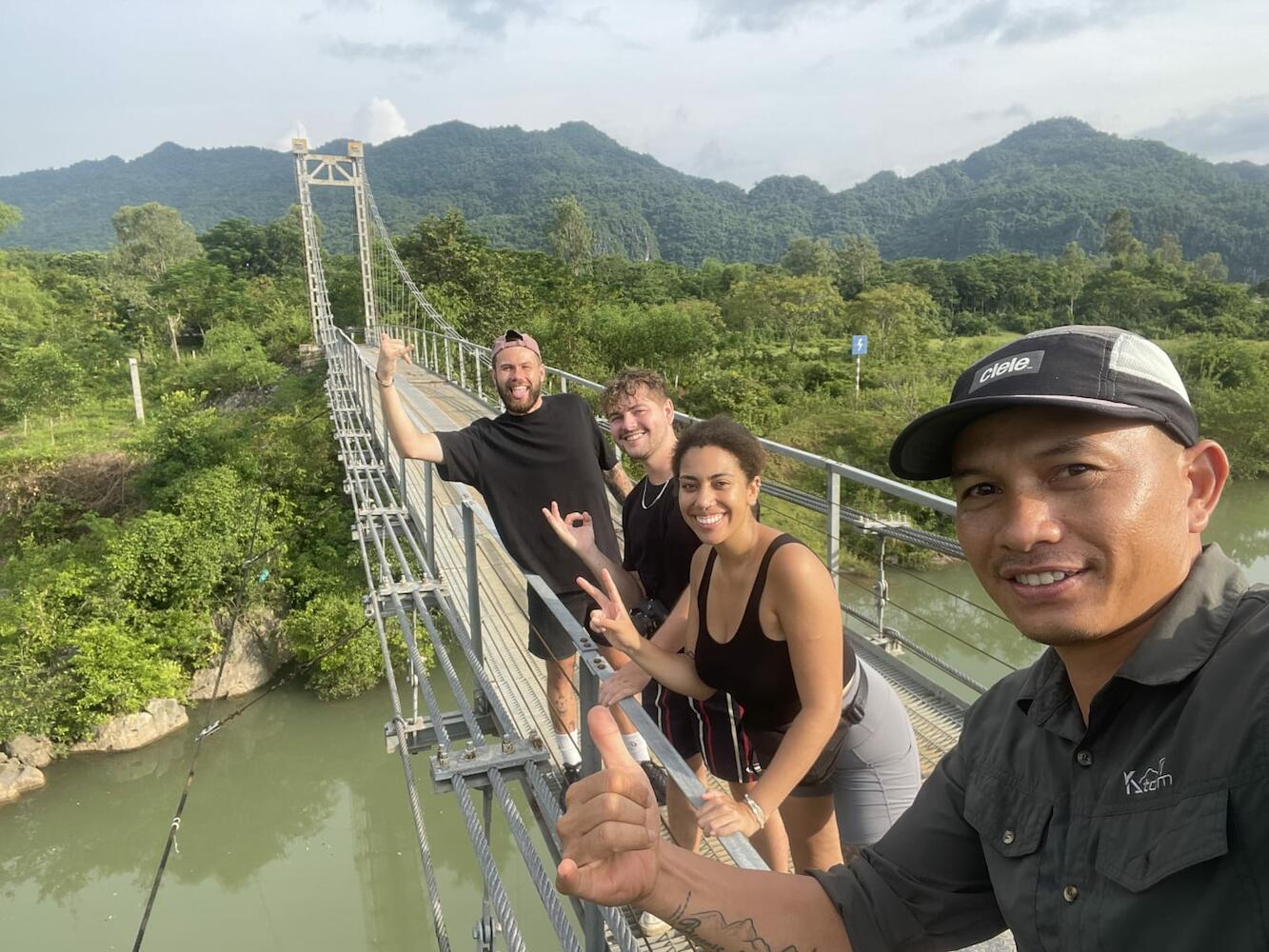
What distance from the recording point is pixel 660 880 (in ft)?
2.43

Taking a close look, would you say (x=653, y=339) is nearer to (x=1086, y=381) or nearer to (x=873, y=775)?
(x=873, y=775)

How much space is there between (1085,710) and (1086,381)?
0.84 ft

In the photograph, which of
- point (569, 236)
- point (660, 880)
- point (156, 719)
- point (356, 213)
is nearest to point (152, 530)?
point (156, 719)

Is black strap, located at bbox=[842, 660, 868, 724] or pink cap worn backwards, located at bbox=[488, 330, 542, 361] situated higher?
pink cap worn backwards, located at bbox=[488, 330, 542, 361]

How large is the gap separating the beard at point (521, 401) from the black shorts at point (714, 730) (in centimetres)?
97

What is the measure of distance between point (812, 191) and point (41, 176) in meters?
180

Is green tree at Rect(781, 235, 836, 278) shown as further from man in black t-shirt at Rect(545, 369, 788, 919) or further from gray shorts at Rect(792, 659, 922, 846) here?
gray shorts at Rect(792, 659, 922, 846)

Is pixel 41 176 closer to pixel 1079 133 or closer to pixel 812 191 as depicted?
pixel 812 191

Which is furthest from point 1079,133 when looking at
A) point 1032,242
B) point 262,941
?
point 262,941

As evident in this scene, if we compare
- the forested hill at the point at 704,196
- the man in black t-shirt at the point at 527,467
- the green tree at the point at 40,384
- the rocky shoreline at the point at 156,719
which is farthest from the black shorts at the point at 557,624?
the forested hill at the point at 704,196

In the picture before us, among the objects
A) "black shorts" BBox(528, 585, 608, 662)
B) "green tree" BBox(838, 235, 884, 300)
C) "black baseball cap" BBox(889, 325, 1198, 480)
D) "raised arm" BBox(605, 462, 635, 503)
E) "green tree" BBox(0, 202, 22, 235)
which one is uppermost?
"green tree" BBox(0, 202, 22, 235)

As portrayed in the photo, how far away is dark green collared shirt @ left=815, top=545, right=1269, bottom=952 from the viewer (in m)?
0.47

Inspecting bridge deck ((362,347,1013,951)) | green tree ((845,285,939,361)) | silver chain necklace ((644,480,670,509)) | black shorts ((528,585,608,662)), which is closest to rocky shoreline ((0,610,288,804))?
bridge deck ((362,347,1013,951))

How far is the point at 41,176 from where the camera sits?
7387 inches
